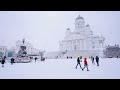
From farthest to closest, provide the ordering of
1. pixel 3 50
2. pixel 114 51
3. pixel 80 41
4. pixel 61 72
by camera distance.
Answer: pixel 80 41
pixel 114 51
pixel 3 50
pixel 61 72

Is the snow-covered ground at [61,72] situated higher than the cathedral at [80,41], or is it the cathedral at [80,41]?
the cathedral at [80,41]

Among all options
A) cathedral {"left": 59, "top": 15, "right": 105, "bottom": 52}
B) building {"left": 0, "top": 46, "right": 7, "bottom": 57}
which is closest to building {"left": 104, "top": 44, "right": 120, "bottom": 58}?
cathedral {"left": 59, "top": 15, "right": 105, "bottom": 52}

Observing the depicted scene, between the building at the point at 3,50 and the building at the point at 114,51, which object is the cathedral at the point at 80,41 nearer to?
the building at the point at 114,51

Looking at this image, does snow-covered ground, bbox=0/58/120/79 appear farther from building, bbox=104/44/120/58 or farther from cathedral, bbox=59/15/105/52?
cathedral, bbox=59/15/105/52

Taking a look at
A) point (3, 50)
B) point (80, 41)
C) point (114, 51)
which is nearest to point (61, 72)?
point (3, 50)

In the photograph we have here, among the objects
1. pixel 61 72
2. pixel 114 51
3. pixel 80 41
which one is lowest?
pixel 61 72

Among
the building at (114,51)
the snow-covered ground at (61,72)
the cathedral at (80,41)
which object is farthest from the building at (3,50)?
the building at (114,51)

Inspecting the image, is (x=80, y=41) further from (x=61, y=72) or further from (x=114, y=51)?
(x=61, y=72)

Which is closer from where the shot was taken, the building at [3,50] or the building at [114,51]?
the building at [3,50]

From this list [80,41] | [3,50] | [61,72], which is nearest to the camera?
[61,72]

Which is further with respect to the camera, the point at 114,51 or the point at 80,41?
the point at 80,41
